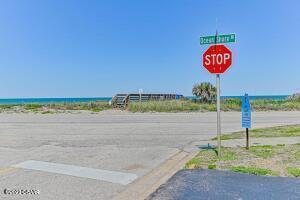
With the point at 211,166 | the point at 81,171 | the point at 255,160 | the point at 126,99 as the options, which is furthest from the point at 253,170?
the point at 126,99

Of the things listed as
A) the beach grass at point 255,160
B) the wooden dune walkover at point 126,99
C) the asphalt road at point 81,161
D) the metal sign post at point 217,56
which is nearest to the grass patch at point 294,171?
the beach grass at point 255,160

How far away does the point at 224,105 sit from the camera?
35.8 meters

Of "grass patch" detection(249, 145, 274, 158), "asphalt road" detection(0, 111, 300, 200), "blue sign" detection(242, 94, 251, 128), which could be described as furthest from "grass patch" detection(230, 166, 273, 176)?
"blue sign" detection(242, 94, 251, 128)

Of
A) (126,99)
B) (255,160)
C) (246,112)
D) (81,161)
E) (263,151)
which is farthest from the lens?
(126,99)

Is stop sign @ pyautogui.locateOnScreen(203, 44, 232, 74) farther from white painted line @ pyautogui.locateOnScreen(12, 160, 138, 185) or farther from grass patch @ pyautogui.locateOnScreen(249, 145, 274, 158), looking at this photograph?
white painted line @ pyautogui.locateOnScreen(12, 160, 138, 185)

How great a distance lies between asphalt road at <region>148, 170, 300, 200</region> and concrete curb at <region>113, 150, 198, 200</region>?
8.3 inches

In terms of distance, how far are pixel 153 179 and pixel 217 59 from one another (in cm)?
339

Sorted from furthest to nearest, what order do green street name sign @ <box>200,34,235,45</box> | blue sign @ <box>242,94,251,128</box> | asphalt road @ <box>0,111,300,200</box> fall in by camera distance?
1. blue sign @ <box>242,94,251,128</box>
2. green street name sign @ <box>200,34,235,45</box>
3. asphalt road @ <box>0,111,300,200</box>

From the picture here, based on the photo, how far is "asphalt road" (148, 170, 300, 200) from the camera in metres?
5.03

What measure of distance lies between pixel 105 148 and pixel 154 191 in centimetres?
515

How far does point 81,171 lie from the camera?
7.05 m

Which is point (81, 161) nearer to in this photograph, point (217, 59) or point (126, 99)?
point (217, 59)

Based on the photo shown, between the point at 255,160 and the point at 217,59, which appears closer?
the point at 255,160

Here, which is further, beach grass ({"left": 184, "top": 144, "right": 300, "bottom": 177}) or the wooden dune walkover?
the wooden dune walkover
